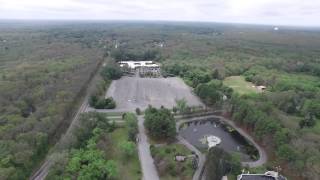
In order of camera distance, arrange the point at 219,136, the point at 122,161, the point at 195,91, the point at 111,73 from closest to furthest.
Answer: the point at 122,161 → the point at 219,136 → the point at 195,91 → the point at 111,73

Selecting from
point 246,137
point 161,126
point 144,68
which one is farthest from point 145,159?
point 144,68

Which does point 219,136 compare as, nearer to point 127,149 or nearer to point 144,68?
point 127,149

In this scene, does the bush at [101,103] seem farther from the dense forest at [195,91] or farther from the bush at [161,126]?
the bush at [161,126]

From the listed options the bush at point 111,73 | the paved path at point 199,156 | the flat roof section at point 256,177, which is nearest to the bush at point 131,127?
the paved path at point 199,156

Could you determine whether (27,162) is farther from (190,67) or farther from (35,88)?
(190,67)

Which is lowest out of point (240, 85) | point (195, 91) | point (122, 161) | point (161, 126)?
point (122, 161)

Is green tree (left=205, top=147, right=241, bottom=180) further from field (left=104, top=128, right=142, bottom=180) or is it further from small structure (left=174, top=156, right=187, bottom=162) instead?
field (left=104, top=128, right=142, bottom=180)
